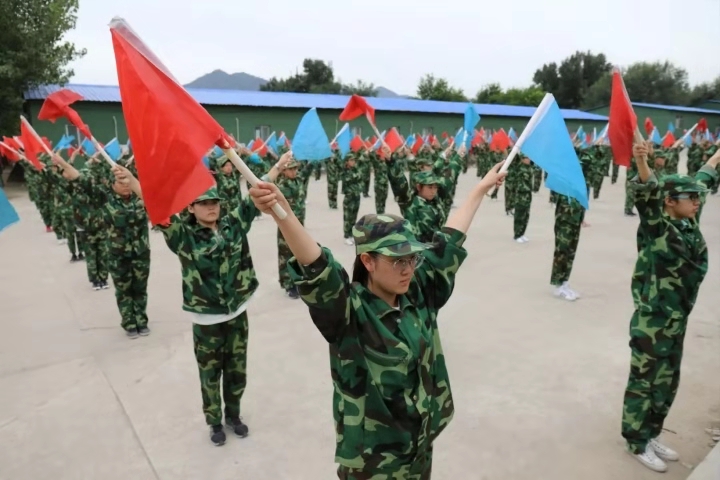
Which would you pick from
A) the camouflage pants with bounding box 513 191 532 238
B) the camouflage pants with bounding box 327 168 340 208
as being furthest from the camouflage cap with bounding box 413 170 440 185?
the camouflage pants with bounding box 327 168 340 208

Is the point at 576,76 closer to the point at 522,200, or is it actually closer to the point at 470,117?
the point at 522,200

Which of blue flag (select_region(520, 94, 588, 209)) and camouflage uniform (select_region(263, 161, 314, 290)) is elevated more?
blue flag (select_region(520, 94, 588, 209))

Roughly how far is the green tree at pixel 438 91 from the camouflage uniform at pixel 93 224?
4738 centimetres

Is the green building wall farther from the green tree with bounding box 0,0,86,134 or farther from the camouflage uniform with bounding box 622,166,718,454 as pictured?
the camouflage uniform with bounding box 622,166,718,454

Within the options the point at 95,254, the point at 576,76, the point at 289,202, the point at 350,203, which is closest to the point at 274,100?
the point at 350,203

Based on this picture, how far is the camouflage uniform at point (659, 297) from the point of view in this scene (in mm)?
3326

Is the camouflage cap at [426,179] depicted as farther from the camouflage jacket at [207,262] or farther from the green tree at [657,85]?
the green tree at [657,85]

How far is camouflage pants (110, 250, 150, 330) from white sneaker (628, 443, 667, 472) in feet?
17.1

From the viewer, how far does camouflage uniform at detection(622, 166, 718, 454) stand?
3326mm

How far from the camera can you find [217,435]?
3.86 m

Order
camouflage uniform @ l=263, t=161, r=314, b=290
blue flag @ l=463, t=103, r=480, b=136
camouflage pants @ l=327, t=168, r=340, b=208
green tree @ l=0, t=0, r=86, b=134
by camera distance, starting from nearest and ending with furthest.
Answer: blue flag @ l=463, t=103, r=480, b=136
camouflage uniform @ l=263, t=161, r=314, b=290
camouflage pants @ l=327, t=168, r=340, b=208
green tree @ l=0, t=0, r=86, b=134

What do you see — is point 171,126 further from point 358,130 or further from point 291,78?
point 291,78

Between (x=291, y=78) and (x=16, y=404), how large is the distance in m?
54.0

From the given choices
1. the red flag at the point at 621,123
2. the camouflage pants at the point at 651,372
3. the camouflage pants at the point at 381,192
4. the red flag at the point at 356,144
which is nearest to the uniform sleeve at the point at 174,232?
the red flag at the point at 621,123
